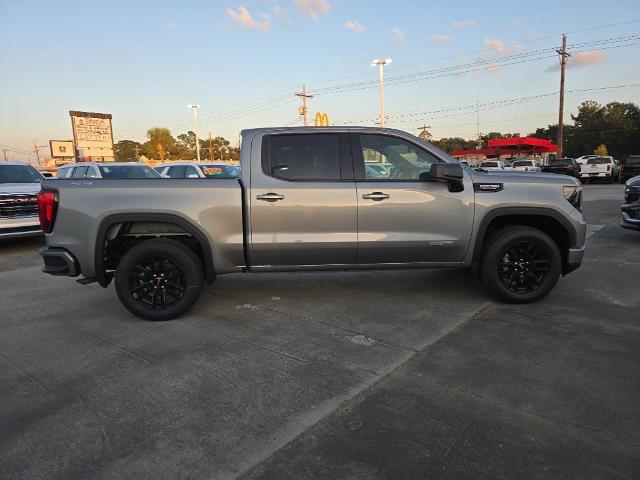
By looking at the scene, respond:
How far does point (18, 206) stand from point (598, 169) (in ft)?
96.1

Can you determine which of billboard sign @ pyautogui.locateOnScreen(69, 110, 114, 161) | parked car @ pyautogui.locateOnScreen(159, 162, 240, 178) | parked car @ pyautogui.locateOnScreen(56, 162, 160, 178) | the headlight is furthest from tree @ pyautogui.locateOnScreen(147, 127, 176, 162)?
the headlight

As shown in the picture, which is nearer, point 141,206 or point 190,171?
point 141,206

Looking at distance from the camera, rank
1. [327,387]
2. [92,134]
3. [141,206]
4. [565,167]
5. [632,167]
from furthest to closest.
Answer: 1. [92,134]
2. [565,167]
3. [632,167]
4. [141,206]
5. [327,387]

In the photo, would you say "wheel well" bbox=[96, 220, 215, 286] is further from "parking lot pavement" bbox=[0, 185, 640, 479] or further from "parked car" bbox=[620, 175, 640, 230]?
"parked car" bbox=[620, 175, 640, 230]

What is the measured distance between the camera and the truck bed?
14.2 feet

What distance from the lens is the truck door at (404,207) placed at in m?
4.59

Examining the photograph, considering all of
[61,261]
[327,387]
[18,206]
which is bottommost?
[327,387]

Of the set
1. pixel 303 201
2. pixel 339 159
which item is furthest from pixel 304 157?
pixel 303 201

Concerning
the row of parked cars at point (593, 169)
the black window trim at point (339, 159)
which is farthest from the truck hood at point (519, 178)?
the row of parked cars at point (593, 169)

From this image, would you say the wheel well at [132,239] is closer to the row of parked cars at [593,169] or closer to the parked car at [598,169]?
the row of parked cars at [593,169]

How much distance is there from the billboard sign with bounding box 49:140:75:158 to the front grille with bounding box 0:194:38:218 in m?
63.3

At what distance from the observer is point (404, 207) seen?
4.61 meters

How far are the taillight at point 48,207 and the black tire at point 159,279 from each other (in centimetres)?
74

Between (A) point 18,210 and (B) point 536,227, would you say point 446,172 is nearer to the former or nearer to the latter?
(B) point 536,227
